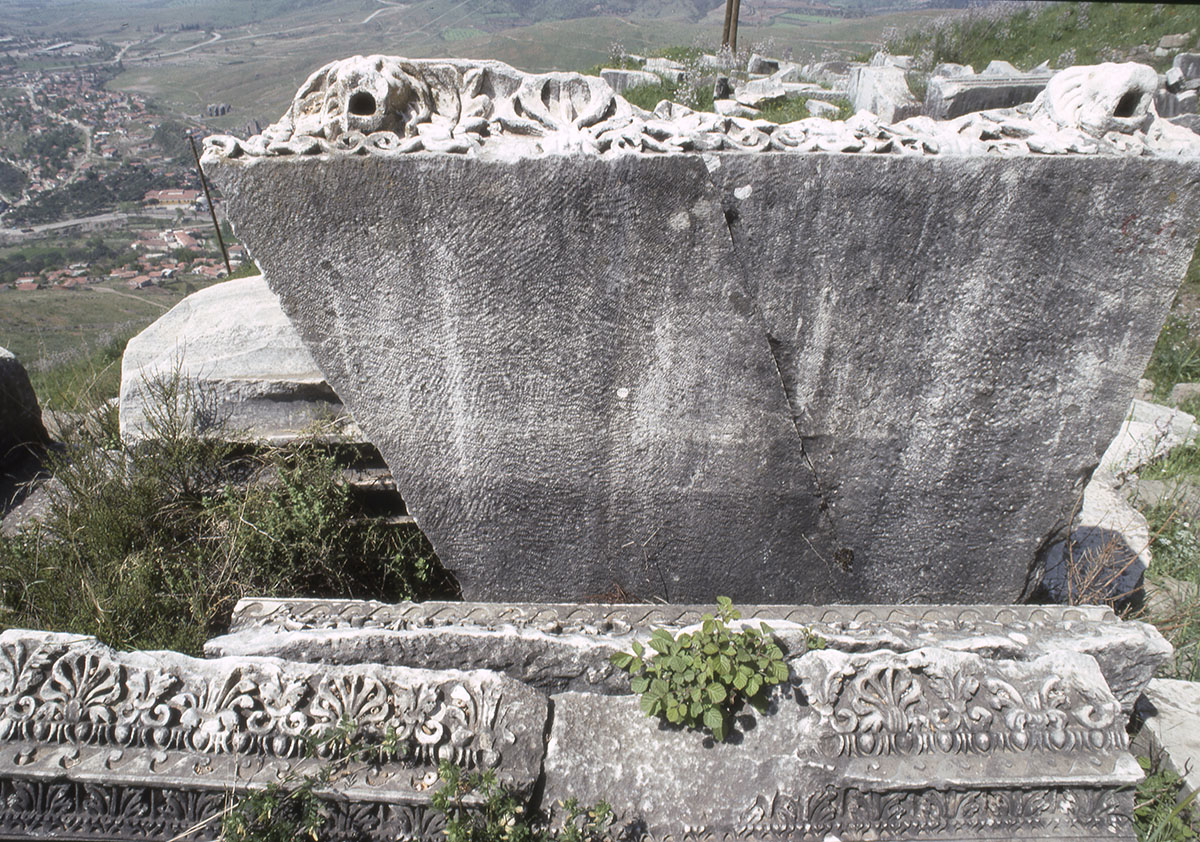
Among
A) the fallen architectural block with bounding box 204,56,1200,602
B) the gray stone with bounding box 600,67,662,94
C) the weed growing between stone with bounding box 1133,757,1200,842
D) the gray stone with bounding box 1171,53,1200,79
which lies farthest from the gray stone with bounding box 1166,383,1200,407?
the gray stone with bounding box 600,67,662,94

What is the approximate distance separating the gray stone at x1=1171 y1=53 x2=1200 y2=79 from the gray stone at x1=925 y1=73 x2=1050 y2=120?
6.74ft

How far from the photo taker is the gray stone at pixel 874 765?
1.60 metres

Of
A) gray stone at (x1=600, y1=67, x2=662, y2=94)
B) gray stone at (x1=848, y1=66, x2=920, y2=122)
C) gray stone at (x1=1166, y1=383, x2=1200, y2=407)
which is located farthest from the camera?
gray stone at (x1=600, y1=67, x2=662, y2=94)

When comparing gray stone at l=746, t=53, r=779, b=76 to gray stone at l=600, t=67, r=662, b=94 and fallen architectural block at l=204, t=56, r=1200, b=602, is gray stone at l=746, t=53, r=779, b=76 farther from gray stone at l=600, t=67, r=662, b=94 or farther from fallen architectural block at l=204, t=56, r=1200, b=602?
fallen architectural block at l=204, t=56, r=1200, b=602

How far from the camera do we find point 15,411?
3.29 meters

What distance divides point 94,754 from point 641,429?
1.55 meters

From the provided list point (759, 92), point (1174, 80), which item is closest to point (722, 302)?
point (759, 92)

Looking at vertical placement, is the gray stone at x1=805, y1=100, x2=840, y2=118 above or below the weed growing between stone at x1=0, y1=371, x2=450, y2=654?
above

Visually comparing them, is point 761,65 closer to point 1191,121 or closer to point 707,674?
point 1191,121

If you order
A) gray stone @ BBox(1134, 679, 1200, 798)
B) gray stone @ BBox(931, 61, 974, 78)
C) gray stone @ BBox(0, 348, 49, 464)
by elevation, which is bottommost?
gray stone @ BBox(1134, 679, 1200, 798)

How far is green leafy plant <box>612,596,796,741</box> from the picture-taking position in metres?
1.62

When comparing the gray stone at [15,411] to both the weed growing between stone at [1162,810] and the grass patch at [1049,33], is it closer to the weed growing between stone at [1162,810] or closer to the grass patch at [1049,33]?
the weed growing between stone at [1162,810]

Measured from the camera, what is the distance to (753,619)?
1.99 m

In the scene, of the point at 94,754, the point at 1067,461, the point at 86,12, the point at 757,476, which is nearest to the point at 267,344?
the point at 94,754
